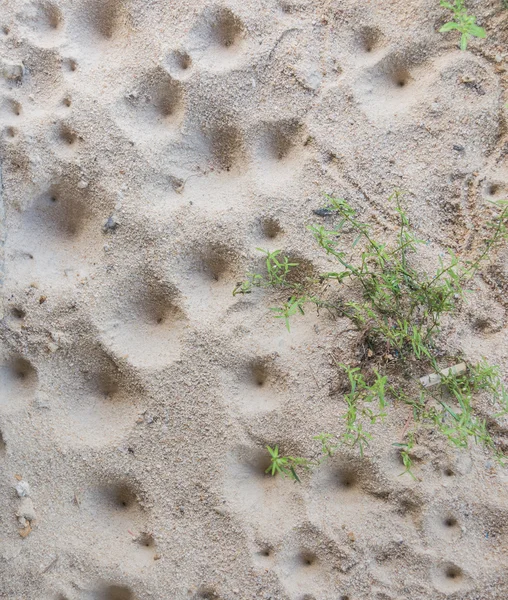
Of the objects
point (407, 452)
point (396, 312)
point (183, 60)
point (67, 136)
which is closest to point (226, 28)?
point (183, 60)

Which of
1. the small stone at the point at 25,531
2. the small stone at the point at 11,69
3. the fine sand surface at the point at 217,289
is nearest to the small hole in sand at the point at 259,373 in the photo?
the fine sand surface at the point at 217,289

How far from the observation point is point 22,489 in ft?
5.32

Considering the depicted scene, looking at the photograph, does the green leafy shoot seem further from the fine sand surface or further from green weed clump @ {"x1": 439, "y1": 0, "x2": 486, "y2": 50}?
green weed clump @ {"x1": 439, "y1": 0, "x2": 486, "y2": 50}

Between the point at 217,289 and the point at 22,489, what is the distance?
2.19 feet

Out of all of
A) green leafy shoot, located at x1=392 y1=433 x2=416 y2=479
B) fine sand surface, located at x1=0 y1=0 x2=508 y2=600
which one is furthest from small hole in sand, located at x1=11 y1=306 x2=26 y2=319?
green leafy shoot, located at x1=392 y1=433 x2=416 y2=479

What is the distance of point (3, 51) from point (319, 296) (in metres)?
1.02

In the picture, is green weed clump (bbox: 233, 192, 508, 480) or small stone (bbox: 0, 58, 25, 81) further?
small stone (bbox: 0, 58, 25, 81)

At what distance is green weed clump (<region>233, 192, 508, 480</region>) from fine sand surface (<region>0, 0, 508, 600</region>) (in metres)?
0.03

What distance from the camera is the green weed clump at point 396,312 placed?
1543 millimetres

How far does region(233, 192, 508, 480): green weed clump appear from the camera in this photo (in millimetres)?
1543

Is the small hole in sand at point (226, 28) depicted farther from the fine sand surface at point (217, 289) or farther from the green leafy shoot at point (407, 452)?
the green leafy shoot at point (407, 452)

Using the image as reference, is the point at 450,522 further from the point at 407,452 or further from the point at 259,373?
the point at 259,373

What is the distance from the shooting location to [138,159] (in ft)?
5.53

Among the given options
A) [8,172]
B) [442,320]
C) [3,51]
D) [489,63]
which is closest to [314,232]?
[442,320]
